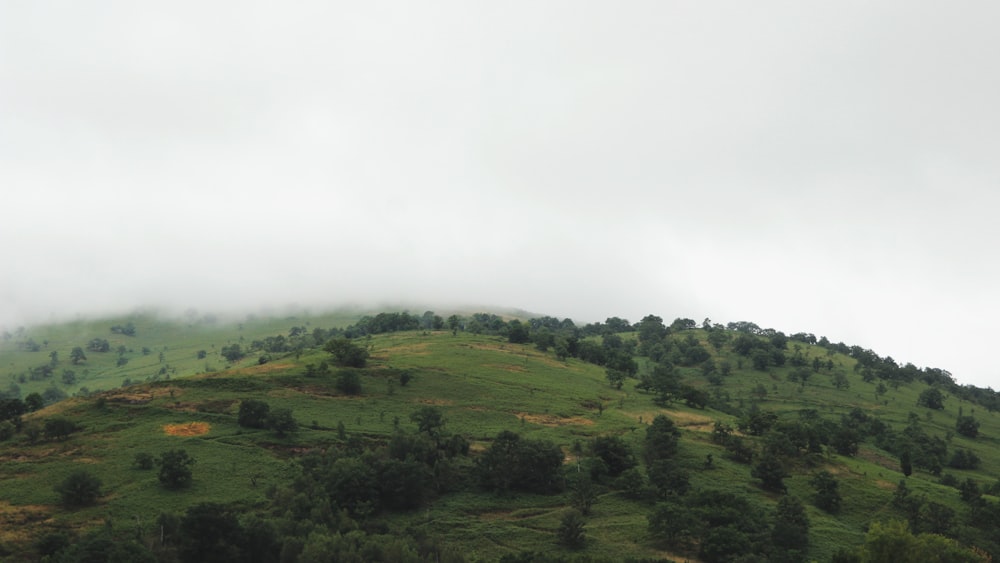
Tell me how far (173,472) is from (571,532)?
50.5 m

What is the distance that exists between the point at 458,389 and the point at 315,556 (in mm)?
65253

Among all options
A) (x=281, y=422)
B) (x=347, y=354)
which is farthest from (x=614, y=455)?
(x=347, y=354)

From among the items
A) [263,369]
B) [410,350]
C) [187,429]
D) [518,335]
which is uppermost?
[518,335]

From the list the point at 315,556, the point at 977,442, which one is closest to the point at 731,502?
the point at 315,556

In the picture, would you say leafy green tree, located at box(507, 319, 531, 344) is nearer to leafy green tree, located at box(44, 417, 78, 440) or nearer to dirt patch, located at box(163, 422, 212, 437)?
dirt patch, located at box(163, 422, 212, 437)

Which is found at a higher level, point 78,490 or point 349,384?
point 349,384

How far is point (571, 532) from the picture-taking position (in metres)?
72.8

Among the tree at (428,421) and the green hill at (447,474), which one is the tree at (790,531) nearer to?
the green hill at (447,474)

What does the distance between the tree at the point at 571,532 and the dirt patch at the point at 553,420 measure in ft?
118

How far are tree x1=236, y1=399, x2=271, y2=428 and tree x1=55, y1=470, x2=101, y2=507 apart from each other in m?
25.8

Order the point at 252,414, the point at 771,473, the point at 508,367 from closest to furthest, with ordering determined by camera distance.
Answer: the point at 771,473 → the point at 252,414 → the point at 508,367

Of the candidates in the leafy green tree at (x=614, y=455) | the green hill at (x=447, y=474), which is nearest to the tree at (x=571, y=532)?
the green hill at (x=447, y=474)

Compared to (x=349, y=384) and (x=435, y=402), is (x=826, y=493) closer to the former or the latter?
(x=435, y=402)

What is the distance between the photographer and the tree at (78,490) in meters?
70.4
